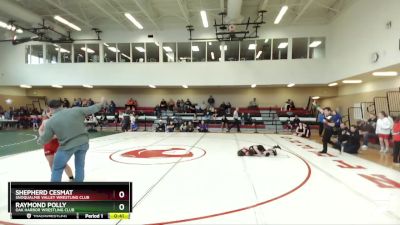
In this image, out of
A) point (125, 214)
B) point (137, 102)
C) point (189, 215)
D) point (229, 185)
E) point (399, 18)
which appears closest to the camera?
point (125, 214)

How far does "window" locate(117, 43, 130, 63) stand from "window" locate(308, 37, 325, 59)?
13.9 metres

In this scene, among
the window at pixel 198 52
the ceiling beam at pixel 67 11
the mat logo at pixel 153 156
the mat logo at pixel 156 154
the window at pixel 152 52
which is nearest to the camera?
the mat logo at pixel 153 156

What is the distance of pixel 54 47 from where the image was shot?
2014 cm

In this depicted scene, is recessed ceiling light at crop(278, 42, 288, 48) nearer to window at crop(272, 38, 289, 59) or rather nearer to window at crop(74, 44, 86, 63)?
window at crop(272, 38, 289, 59)

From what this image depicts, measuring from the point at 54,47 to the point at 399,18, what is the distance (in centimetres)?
2238

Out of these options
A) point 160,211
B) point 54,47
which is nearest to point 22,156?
point 160,211

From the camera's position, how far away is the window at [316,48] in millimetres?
17894

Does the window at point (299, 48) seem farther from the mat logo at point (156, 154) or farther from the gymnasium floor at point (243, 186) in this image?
the mat logo at point (156, 154)

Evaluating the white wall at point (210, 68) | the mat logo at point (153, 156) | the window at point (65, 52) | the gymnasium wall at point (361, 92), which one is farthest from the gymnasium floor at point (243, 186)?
the window at point (65, 52)

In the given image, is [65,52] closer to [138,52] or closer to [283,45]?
[138,52]

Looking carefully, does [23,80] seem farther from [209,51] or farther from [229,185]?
[229,185]

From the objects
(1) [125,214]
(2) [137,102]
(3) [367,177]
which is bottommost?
(3) [367,177]
